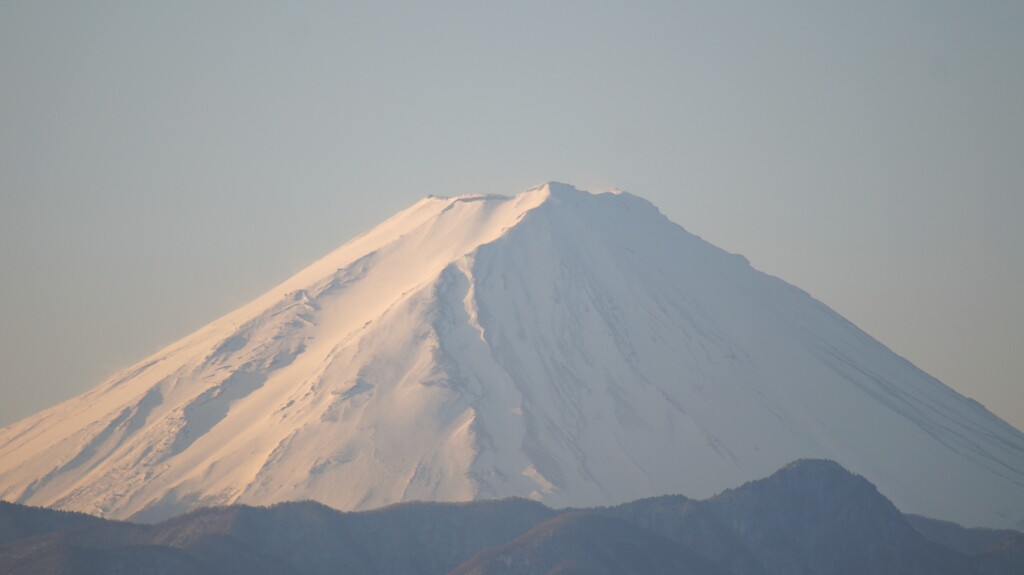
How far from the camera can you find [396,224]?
14262 centimetres

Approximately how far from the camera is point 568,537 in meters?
82.3

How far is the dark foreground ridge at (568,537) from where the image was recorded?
81062 millimetres

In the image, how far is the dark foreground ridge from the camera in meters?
81.1

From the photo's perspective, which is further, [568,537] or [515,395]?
[515,395]

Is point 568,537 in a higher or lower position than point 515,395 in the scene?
lower

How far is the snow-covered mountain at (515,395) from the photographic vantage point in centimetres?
10662

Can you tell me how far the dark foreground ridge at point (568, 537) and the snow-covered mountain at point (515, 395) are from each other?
12235 mm

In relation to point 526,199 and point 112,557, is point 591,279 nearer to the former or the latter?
point 526,199

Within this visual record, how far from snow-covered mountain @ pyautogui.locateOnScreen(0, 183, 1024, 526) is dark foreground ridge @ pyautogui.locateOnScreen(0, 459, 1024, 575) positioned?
12.2 metres

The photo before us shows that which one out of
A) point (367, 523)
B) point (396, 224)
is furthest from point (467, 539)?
point (396, 224)

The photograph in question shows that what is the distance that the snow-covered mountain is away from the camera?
107 metres

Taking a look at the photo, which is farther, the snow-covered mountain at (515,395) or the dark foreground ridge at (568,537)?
the snow-covered mountain at (515,395)

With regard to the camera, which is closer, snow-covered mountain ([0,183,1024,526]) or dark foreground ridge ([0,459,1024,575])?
dark foreground ridge ([0,459,1024,575])

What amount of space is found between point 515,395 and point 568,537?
102 feet
